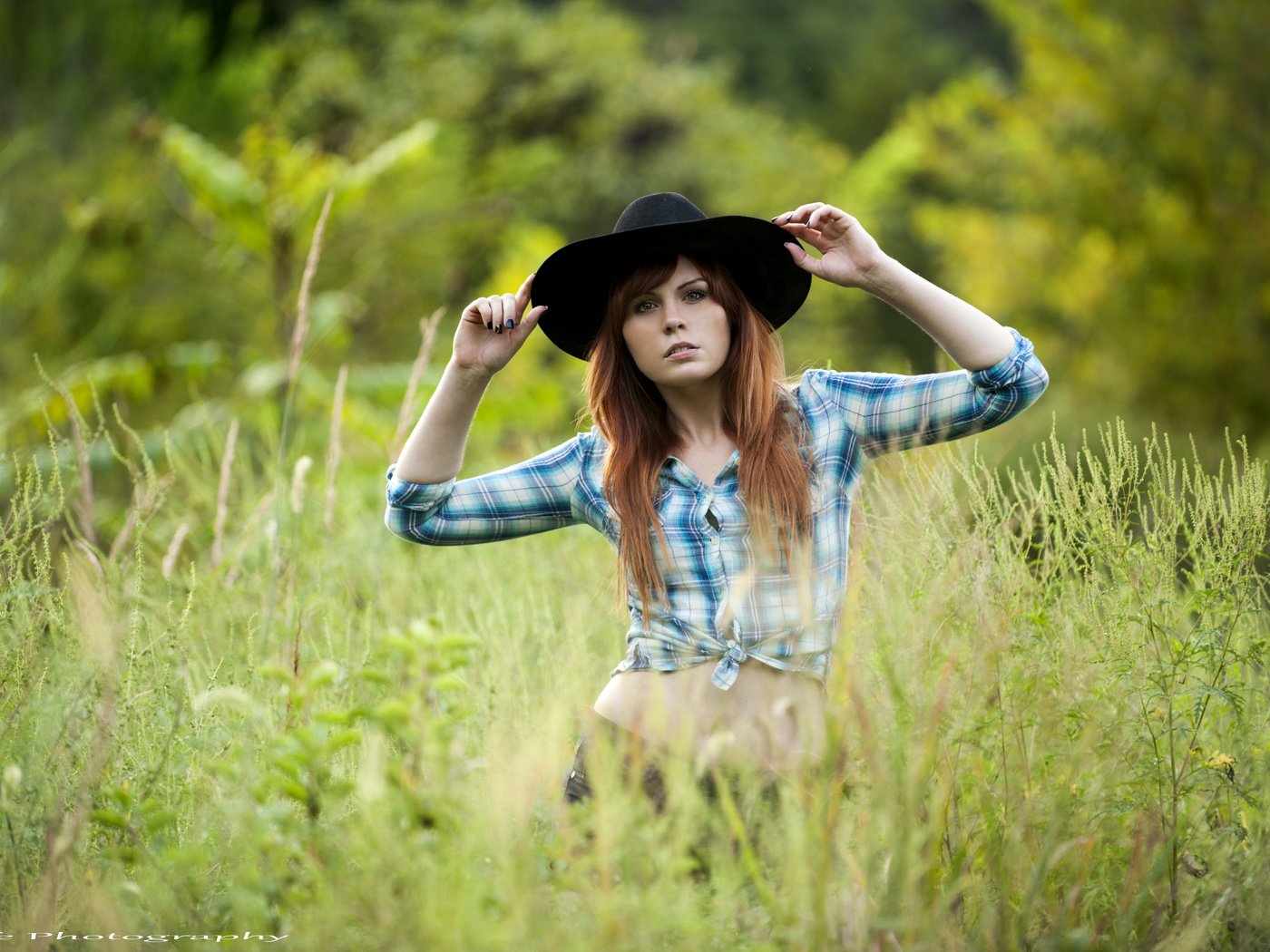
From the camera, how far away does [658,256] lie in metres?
2.62

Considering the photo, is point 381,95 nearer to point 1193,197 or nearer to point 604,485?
point 1193,197

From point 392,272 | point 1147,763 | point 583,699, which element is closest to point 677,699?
point 583,699

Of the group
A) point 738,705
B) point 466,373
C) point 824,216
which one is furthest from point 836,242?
point 738,705

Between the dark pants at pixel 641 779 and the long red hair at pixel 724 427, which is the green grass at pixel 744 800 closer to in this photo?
the dark pants at pixel 641 779

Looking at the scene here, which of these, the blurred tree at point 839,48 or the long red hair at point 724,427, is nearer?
the long red hair at point 724,427

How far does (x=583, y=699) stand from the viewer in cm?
217

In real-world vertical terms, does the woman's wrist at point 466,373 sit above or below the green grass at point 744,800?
above

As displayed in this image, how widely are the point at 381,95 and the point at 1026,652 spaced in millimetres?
15259

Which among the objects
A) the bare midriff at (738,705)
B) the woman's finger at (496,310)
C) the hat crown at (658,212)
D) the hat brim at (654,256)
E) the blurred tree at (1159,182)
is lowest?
the bare midriff at (738,705)

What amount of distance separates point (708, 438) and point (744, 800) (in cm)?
94

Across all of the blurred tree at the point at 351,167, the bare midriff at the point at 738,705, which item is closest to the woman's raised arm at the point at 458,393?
the bare midriff at the point at 738,705

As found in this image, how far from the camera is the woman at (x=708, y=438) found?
236cm

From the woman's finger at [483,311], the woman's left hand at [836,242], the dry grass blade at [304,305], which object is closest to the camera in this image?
the woman's left hand at [836,242]

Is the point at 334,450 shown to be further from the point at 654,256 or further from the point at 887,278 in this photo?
the point at 887,278
